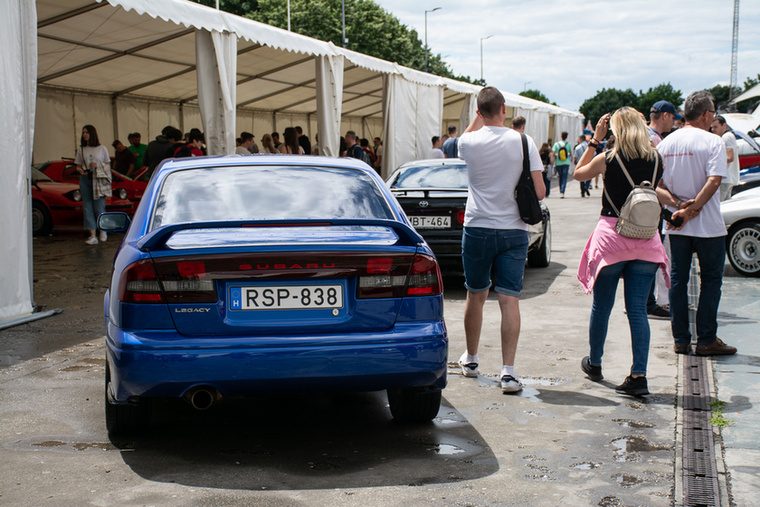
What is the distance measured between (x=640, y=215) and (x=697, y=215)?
3.59 ft

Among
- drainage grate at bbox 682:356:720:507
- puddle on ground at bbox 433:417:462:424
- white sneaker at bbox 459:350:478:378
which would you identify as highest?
white sneaker at bbox 459:350:478:378

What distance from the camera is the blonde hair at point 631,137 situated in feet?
16.7

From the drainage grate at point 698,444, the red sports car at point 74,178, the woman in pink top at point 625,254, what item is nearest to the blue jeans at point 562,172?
the red sports car at point 74,178

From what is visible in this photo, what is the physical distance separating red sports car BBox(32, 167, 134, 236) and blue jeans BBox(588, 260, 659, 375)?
11.9 metres

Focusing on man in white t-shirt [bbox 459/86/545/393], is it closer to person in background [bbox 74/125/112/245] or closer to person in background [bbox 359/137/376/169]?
person in background [bbox 74/125/112/245]

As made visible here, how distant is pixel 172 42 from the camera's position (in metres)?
15.5

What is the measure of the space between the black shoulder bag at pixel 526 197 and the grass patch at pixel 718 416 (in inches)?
57.6

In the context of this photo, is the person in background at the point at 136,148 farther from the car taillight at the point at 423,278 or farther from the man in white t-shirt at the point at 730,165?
the car taillight at the point at 423,278

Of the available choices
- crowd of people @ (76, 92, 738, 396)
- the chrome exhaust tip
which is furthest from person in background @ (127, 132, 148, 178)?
the chrome exhaust tip

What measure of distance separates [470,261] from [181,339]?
222 cm

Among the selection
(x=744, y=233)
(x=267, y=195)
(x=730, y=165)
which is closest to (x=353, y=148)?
(x=744, y=233)

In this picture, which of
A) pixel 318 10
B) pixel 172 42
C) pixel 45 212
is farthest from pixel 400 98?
→ pixel 318 10

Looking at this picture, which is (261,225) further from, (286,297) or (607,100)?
(607,100)

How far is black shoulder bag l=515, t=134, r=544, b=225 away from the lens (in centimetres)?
502
